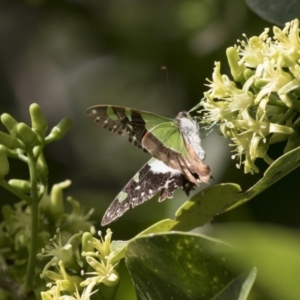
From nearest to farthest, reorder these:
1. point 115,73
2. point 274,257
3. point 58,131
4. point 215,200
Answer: point 274,257 < point 215,200 < point 58,131 < point 115,73

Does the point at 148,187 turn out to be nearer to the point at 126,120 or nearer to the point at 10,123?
the point at 126,120

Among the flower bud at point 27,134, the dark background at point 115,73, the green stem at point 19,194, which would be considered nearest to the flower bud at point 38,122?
the flower bud at point 27,134

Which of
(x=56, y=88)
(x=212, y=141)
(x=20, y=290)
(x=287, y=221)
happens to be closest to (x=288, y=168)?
(x=20, y=290)

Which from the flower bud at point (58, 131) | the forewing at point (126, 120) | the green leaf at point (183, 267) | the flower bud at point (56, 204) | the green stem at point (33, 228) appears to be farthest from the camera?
the flower bud at point (56, 204)

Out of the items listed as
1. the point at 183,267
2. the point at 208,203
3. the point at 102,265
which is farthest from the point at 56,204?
the point at 183,267

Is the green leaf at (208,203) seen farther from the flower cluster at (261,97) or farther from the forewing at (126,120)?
the forewing at (126,120)

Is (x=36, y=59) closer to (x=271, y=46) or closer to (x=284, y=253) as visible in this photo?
(x=271, y=46)

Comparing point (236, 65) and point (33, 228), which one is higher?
point (236, 65)
